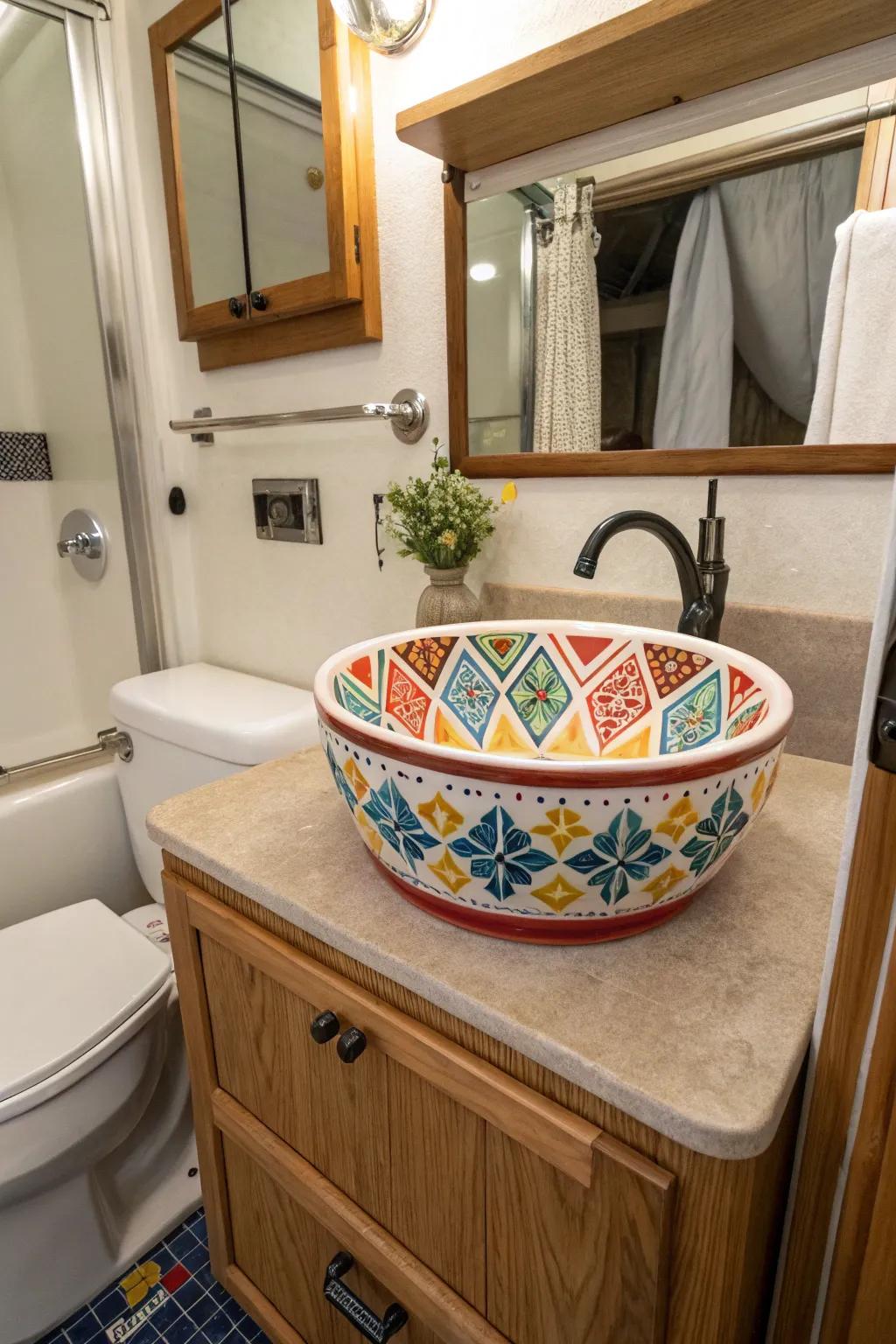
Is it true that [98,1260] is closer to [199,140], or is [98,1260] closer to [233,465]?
[233,465]

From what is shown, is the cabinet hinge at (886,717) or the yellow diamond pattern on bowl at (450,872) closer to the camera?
the cabinet hinge at (886,717)

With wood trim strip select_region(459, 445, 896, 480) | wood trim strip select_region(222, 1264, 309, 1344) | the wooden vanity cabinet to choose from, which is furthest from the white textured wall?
wood trim strip select_region(222, 1264, 309, 1344)

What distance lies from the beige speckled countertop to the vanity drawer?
0.17ft

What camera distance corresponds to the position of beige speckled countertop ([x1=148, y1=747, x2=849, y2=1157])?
390mm

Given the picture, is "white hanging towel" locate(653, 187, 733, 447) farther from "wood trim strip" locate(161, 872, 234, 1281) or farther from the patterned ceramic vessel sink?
"wood trim strip" locate(161, 872, 234, 1281)

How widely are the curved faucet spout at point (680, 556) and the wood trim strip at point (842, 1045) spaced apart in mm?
384

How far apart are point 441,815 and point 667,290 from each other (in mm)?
Result: 659

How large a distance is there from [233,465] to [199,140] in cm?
52

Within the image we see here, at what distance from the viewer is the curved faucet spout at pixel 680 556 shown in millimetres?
692

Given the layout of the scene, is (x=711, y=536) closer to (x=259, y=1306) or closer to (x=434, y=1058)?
(x=434, y=1058)

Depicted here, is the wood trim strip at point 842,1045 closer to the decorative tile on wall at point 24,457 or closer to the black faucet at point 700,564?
the black faucet at point 700,564

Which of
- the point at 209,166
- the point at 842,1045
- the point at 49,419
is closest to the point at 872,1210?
the point at 842,1045

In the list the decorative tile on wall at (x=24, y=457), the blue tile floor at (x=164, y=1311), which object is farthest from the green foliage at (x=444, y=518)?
the decorative tile on wall at (x=24, y=457)

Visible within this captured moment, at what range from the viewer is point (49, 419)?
5.65 ft
